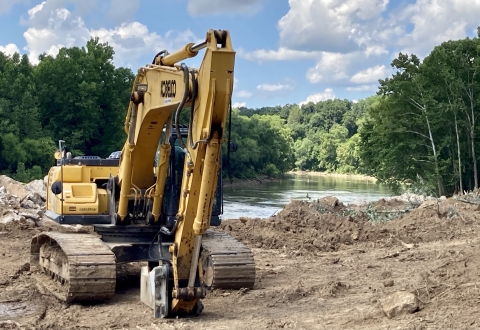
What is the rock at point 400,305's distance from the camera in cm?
748

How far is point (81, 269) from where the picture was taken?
29.9ft

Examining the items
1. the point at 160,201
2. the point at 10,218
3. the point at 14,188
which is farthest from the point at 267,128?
the point at 160,201

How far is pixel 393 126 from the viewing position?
37562mm

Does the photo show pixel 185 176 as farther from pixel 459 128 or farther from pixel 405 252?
pixel 459 128

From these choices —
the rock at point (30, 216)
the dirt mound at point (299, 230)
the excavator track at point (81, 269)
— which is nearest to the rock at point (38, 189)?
the rock at point (30, 216)

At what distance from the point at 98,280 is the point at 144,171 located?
1687 millimetres

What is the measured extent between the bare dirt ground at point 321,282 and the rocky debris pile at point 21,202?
0.60m

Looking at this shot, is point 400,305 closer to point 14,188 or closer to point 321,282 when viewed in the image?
point 321,282

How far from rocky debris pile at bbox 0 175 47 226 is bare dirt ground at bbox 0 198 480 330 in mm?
596

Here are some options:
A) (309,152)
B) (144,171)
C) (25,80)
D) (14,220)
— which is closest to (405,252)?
(144,171)

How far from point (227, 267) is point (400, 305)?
9.52 ft

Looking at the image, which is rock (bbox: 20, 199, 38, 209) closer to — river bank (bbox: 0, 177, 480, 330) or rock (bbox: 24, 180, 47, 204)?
rock (bbox: 24, 180, 47, 204)

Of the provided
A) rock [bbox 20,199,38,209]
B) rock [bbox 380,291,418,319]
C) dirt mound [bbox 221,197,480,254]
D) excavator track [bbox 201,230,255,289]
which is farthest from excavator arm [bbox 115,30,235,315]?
rock [bbox 20,199,38,209]

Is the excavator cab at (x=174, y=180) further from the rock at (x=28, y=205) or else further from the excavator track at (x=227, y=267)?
the rock at (x=28, y=205)
